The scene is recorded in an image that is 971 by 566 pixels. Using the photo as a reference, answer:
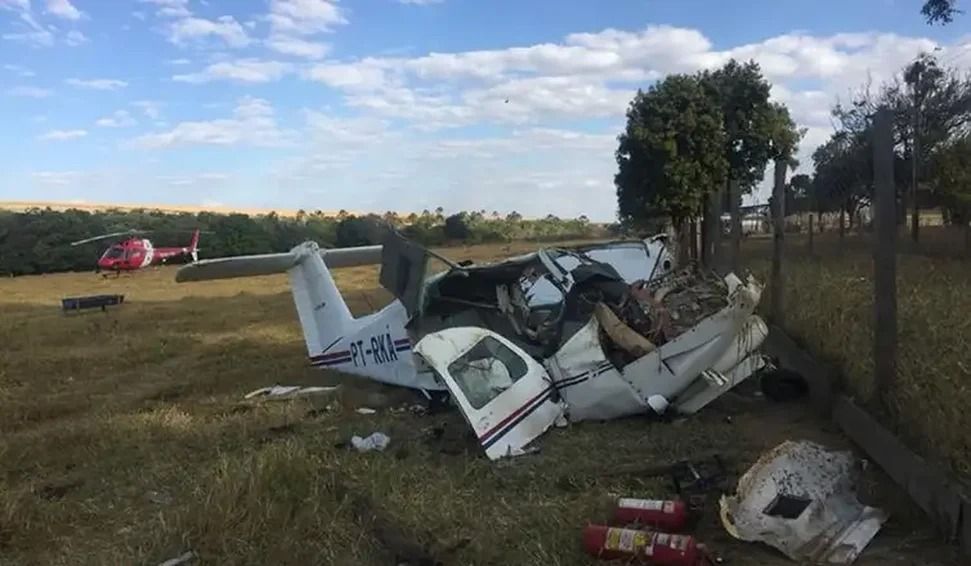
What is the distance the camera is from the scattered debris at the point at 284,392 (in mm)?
9930

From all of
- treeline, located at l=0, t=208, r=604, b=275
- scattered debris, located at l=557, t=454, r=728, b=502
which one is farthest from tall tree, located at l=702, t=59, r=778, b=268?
scattered debris, located at l=557, t=454, r=728, b=502

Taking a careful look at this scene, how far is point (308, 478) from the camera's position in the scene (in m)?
5.50

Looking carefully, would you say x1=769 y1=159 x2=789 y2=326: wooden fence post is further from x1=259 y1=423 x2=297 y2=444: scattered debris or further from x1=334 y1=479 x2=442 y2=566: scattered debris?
x1=334 y1=479 x2=442 y2=566: scattered debris

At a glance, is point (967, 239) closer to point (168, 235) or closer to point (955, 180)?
point (955, 180)

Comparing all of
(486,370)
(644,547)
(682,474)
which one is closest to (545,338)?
(486,370)

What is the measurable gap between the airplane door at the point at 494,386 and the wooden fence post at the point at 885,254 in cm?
258

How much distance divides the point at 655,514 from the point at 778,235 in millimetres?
6303

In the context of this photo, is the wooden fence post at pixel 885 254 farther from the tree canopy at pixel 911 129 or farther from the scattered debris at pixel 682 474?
the tree canopy at pixel 911 129

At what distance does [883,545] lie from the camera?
4.52 m

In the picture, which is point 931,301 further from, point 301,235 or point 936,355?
point 301,235

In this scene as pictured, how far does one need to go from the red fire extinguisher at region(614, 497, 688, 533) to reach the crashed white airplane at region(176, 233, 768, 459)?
187 cm

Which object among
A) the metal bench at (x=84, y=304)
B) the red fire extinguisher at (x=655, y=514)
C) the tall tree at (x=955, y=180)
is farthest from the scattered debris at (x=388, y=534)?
the metal bench at (x=84, y=304)

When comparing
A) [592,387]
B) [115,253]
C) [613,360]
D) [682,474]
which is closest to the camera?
[682,474]

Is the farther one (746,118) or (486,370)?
(746,118)
